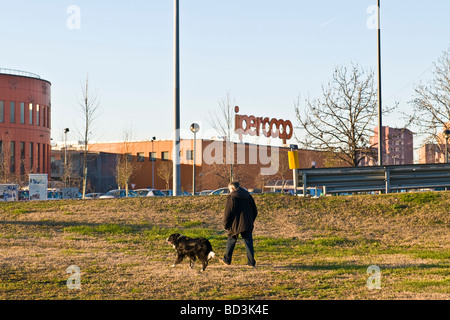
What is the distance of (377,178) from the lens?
59.7ft

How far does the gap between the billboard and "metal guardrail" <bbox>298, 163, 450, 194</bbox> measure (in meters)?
15.0

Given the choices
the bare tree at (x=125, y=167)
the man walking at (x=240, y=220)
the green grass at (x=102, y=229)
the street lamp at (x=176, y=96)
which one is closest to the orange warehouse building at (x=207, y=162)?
the bare tree at (x=125, y=167)

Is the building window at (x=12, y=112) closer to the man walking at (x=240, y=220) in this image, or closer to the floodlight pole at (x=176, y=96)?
the floodlight pole at (x=176, y=96)

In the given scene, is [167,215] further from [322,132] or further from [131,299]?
[322,132]

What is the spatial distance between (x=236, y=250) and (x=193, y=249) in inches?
112

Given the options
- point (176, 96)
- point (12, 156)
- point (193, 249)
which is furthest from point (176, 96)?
point (12, 156)

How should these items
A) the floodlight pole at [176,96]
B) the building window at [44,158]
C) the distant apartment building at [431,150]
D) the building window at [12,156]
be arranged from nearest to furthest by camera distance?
1. the floodlight pole at [176,96]
2. the distant apartment building at [431,150]
3. the building window at [12,156]
4. the building window at [44,158]

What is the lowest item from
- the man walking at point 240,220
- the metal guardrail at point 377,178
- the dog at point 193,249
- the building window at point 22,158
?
the dog at point 193,249

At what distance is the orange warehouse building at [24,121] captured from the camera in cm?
6544

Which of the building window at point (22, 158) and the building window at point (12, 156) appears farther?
the building window at point (22, 158)

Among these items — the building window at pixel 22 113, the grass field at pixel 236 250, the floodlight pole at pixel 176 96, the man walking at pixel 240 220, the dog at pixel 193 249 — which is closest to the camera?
the grass field at pixel 236 250

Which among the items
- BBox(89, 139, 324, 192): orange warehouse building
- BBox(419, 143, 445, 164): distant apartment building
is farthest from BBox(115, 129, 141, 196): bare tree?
BBox(419, 143, 445, 164): distant apartment building

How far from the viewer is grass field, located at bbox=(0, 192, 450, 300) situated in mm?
8336

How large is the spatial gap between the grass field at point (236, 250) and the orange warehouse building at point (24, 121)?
50.2 metres
